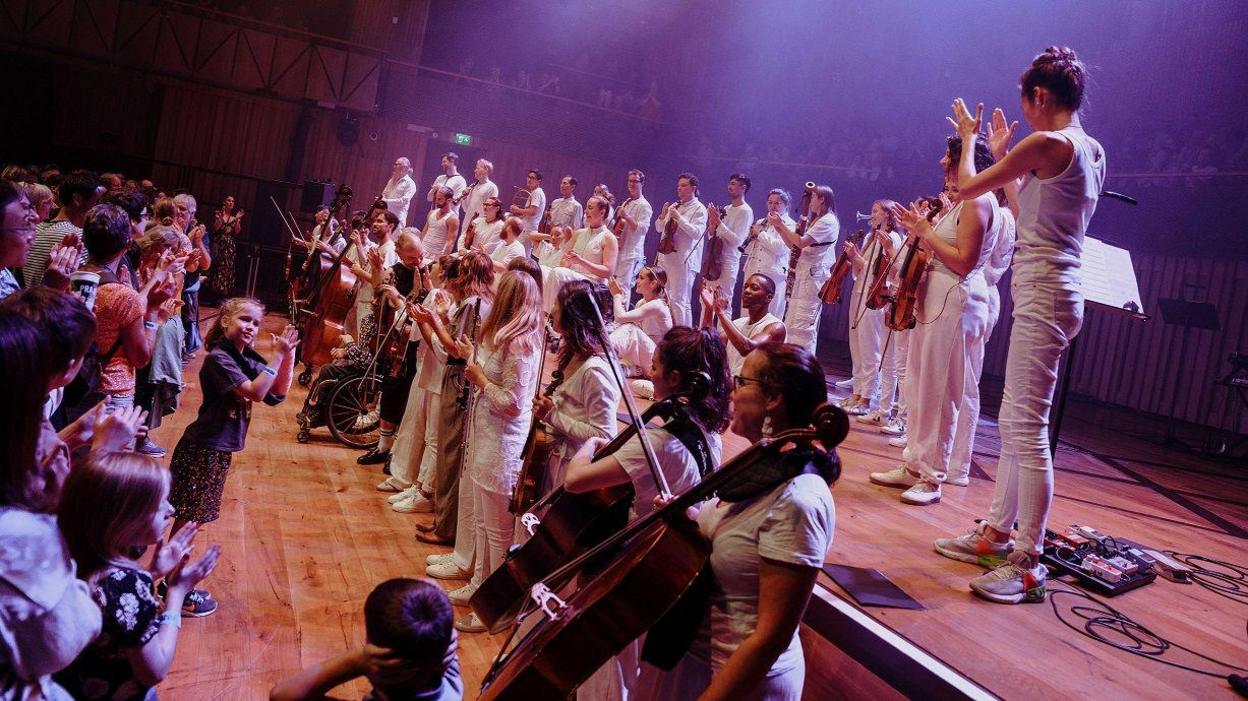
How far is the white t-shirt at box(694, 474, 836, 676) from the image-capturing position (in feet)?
5.92

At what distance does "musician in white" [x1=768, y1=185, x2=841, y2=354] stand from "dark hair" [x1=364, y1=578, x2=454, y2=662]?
6975mm

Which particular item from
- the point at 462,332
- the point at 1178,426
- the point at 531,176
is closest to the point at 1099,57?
the point at 1178,426

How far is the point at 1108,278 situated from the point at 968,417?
99cm

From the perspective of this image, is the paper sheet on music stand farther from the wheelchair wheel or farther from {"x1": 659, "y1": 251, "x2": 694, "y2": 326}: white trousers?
{"x1": 659, "y1": 251, "x2": 694, "y2": 326}: white trousers

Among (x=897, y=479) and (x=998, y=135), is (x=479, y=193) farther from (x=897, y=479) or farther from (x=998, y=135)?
(x=998, y=135)

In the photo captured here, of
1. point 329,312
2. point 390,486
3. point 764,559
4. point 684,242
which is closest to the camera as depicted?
point 764,559

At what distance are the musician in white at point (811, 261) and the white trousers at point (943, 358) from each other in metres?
3.87

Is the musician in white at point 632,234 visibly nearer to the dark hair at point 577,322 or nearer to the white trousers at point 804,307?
the white trousers at point 804,307

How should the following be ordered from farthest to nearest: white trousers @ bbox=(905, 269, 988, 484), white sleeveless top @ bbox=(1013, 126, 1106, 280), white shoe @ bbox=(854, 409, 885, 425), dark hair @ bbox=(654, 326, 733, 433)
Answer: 1. white shoe @ bbox=(854, 409, 885, 425)
2. white trousers @ bbox=(905, 269, 988, 484)
3. white sleeveless top @ bbox=(1013, 126, 1106, 280)
4. dark hair @ bbox=(654, 326, 733, 433)

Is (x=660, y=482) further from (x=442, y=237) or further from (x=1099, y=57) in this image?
(x=1099, y=57)

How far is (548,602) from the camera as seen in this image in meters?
2.16

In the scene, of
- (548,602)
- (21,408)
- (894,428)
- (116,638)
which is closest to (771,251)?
(894,428)

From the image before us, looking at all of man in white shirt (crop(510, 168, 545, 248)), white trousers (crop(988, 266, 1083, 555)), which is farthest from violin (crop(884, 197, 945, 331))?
man in white shirt (crop(510, 168, 545, 248))

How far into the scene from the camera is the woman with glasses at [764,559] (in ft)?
5.82
